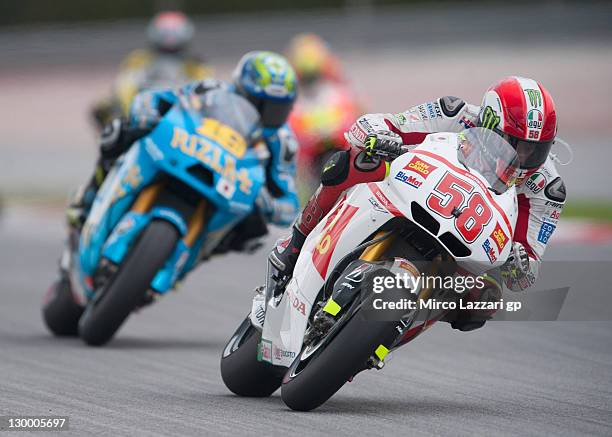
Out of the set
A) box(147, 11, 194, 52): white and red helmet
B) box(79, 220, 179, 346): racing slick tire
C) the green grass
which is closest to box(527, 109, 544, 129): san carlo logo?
box(79, 220, 179, 346): racing slick tire

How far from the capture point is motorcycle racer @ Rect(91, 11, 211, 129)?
15.7 metres

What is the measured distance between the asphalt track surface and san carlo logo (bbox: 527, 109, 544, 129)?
1.19 m

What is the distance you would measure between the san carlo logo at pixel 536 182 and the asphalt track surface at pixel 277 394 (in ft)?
3.11

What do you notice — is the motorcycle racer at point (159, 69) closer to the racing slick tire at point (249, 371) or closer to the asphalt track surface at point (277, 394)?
the asphalt track surface at point (277, 394)

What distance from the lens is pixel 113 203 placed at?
8984mm

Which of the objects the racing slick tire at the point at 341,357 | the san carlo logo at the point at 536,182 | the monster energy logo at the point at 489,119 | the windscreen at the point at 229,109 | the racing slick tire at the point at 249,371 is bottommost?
the racing slick tire at the point at 249,371

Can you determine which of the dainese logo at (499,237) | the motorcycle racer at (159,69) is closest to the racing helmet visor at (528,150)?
the dainese logo at (499,237)

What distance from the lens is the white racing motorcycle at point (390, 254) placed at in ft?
19.2

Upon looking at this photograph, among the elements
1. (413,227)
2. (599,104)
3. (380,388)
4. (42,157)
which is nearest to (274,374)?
(380,388)

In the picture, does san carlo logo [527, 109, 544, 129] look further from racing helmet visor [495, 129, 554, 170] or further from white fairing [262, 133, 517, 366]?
white fairing [262, 133, 517, 366]

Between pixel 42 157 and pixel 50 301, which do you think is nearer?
pixel 50 301

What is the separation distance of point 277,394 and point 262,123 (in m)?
2.46

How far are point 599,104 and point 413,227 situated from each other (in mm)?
18151

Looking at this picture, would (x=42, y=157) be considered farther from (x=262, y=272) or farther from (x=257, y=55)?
(x=257, y=55)
